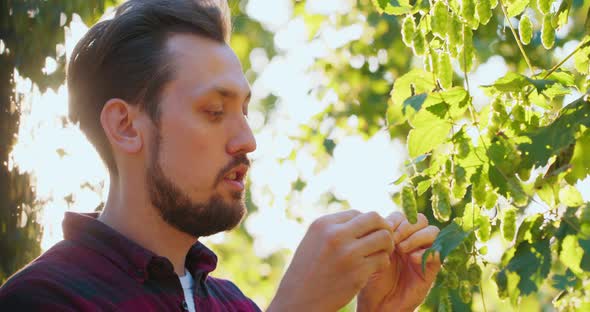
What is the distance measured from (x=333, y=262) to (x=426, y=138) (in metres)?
0.28

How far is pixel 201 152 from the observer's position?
1794 millimetres

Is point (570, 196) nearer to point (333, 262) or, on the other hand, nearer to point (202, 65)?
point (333, 262)

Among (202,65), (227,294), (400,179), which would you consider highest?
(202,65)

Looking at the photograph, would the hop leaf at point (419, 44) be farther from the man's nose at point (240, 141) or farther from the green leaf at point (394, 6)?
the man's nose at point (240, 141)

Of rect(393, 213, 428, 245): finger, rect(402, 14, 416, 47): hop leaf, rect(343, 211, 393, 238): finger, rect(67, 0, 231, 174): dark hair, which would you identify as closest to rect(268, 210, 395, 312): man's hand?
rect(343, 211, 393, 238): finger

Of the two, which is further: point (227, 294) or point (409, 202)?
point (227, 294)

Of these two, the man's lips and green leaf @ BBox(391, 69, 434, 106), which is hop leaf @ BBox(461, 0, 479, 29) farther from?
the man's lips

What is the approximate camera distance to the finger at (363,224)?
162 centimetres

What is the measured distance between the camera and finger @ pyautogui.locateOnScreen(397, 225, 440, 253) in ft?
5.74

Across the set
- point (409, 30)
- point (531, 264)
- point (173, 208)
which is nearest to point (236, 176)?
point (173, 208)

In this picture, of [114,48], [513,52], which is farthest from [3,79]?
[513,52]

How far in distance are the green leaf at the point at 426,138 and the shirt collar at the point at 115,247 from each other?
566 millimetres

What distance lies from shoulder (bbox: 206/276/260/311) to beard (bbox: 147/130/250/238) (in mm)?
281

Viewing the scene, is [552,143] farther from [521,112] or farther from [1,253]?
[1,253]
